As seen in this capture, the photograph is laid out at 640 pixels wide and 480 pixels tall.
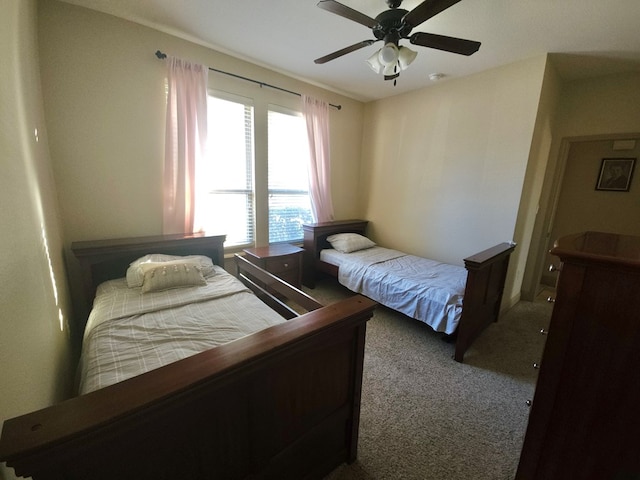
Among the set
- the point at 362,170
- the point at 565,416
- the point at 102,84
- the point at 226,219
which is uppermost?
the point at 102,84

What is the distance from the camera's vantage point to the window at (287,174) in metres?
3.11

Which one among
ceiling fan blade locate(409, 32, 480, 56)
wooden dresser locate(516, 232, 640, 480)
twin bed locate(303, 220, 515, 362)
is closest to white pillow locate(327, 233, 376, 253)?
twin bed locate(303, 220, 515, 362)

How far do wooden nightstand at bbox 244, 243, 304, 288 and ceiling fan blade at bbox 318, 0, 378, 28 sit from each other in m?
2.06

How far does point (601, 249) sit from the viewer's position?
0.94m

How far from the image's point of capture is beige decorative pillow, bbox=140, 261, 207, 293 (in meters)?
1.80

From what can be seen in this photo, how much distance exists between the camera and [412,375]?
6.32 feet

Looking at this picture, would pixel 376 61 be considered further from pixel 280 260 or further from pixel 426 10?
pixel 280 260

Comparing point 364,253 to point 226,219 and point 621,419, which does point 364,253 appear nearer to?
point 226,219

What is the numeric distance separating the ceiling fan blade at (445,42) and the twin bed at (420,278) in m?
1.46

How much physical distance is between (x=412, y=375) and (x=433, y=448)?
1.78 ft

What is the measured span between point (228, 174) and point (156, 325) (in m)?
1.83

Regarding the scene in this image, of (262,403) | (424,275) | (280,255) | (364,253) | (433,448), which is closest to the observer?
(262,403)

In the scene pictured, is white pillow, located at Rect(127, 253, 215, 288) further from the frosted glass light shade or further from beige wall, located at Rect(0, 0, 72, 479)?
the frosted glass light shade

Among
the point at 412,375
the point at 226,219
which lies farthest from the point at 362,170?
the point at 412,375
